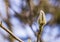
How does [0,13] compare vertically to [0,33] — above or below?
above

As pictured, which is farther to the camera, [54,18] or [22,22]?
[54,18]

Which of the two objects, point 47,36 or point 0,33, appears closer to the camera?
point 0,33

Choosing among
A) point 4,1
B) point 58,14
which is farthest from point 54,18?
point 4,1

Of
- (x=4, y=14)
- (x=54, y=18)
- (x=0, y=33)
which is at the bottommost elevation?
(x=0, y=33)

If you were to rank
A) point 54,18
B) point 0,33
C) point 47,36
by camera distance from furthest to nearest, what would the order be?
point 54,18
point 47,36
point 0,33

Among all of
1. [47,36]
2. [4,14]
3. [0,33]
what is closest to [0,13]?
[4,14]

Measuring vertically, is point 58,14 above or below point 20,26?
above

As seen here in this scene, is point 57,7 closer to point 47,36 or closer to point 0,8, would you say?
point 47,36

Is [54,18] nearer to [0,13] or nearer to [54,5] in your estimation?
[54,5]

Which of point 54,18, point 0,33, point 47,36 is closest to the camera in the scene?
point 0,33
